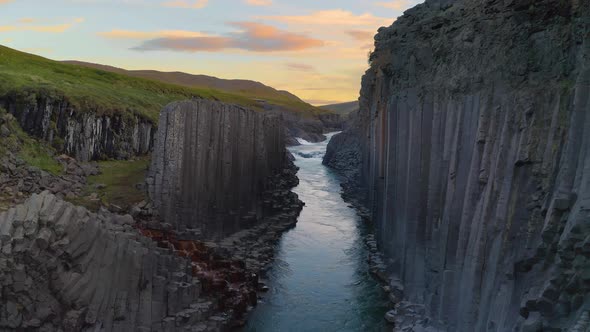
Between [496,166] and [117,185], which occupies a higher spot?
[496,166]

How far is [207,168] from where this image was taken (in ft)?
72.9

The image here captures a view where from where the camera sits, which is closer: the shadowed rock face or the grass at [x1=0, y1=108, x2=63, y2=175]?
the grass at [x1=0, y1=108, x2=63, y2=175]

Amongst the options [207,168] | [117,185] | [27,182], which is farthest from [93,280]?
[207,168]

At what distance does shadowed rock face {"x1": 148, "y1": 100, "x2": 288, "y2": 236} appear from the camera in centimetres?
1975

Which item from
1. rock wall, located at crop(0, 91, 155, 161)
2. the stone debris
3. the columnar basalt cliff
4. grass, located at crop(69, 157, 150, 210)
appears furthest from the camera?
rock wall, located at crop(0, 91, 155, 161)

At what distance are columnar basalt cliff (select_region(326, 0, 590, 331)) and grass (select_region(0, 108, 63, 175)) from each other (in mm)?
13067

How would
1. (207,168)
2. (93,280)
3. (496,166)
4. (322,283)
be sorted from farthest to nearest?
(207,168) < (322,283) < (93,280) < (496,166)

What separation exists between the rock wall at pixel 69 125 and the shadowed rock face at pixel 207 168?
543 cm

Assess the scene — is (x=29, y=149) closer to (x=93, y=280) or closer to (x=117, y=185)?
(x=117, y=185)

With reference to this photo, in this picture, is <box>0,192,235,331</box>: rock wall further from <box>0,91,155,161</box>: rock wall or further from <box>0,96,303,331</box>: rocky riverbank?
<box>0,91,155,161</box>: rock wall

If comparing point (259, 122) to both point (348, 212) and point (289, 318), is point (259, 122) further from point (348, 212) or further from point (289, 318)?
point (289, 318)

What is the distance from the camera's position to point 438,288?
14055 millimetres

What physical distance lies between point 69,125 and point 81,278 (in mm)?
13110

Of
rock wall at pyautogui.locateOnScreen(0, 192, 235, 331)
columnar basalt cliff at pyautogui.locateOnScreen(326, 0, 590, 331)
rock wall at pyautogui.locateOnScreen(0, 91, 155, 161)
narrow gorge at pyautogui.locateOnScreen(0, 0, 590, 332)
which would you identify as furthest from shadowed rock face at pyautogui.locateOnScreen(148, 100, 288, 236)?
columnar basalt cliff at pyautogui.locateOnScreen(326, 0, 590, 331)
